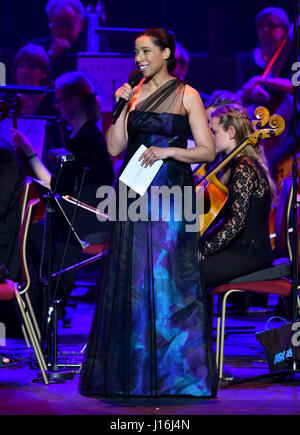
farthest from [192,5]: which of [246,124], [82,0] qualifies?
[246,124]

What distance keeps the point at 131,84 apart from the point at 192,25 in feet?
11.8

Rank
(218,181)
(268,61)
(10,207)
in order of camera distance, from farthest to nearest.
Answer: (268,61) < (218,181) < (10,207)

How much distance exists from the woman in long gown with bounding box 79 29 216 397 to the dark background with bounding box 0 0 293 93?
3324mm

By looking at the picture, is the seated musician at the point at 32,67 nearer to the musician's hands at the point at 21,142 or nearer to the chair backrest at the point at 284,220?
the musician's hands at the point at 21,142

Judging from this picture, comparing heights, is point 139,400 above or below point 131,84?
below

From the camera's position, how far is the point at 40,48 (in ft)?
20.1

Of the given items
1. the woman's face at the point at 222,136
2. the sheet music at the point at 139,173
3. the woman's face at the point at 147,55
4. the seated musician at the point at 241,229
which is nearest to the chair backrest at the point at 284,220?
the seated musician at the point at 241,229

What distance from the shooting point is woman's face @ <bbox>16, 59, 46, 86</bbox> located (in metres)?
6.04

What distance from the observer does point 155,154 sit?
324cm

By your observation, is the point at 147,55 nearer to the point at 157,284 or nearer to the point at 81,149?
the point at 157,284

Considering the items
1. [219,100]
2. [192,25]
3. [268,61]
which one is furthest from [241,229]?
[192,25]

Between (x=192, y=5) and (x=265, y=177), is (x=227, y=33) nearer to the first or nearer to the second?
(x=192, y=5)

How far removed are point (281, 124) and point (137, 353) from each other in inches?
57.4

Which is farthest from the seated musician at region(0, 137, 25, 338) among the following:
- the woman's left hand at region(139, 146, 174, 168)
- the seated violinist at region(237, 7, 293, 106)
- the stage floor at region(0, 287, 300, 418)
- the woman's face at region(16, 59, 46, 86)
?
the seated violinist at region(237, 7, 293, 106)
